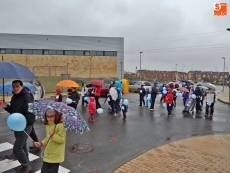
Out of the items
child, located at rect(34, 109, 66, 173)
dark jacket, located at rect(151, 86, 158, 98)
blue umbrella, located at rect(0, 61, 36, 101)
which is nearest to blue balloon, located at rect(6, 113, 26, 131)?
child, located at rect(34, 109, 66, 173)

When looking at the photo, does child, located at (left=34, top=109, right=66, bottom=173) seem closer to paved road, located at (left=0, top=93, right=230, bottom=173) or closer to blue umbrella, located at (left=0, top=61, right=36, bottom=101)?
paved road, located at (left=0, top=93, right=230, bottom=173)

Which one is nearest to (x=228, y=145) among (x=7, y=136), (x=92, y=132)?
(x=92, y=132)

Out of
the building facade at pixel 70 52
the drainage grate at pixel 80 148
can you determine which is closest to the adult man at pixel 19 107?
the drainage grate at pixel 80 148

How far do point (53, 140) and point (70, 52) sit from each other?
4824 centimetres

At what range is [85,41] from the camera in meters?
50.8

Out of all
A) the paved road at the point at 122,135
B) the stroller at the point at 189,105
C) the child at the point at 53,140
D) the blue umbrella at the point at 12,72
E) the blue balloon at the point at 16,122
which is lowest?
the paved road at the point at 122,135

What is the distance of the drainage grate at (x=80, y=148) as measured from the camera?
6.04 m

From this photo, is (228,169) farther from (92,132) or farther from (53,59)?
(53,59)

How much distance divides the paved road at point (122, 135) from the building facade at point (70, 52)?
39384mm

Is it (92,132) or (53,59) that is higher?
(53,59)

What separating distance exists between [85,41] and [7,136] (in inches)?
1770

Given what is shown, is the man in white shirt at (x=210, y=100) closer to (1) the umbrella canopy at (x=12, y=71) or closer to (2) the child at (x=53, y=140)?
(1) the umbrella canopy at (x=12, y=71)

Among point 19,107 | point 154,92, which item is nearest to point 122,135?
point 19,107

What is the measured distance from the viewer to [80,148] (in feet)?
20.6
